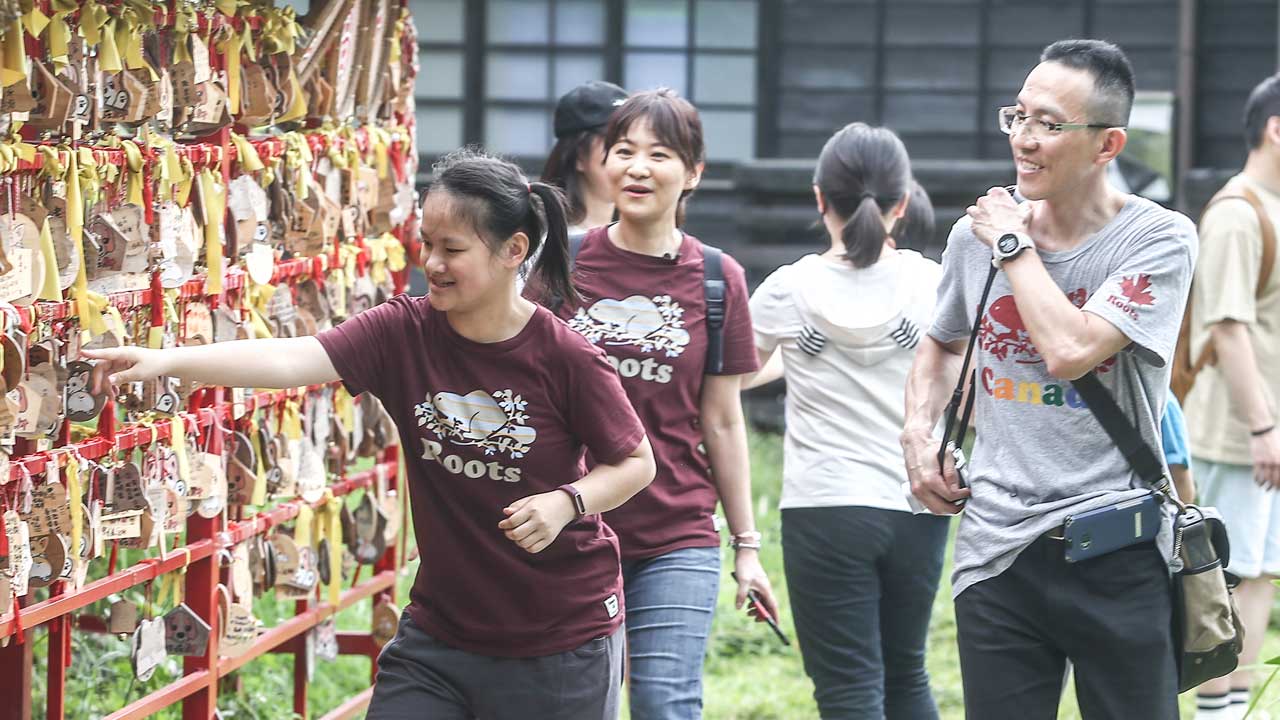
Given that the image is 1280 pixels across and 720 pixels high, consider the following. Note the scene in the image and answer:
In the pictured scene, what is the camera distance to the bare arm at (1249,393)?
16.4ft

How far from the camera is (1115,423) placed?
3.19 meters

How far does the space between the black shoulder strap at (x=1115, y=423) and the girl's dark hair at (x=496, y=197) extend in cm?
107

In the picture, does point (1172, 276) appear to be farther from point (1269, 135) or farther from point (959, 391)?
point (1269, 135)

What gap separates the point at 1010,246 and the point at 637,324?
40.2 inches

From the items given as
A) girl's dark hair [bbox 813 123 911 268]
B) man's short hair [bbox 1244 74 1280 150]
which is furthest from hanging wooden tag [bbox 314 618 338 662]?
man's short hair [bbox 1244 74 1280 150]

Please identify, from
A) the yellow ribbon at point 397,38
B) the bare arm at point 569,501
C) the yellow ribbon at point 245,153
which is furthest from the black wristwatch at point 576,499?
the yellow ribbon at point 397,38

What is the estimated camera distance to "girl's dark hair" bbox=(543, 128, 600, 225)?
4.52 meters

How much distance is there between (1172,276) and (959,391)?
1.62 ft

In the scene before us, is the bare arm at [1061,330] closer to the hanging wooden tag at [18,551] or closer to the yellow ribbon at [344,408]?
the hanging wooden tag at [18,551]

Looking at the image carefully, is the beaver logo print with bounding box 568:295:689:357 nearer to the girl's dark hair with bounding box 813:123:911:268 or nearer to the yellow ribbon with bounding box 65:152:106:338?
the girl's dark hair with bounding box 813:123:911:268

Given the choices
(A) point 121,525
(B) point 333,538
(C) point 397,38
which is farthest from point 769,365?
(A) point 121,525

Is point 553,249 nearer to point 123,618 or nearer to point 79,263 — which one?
point 79,263

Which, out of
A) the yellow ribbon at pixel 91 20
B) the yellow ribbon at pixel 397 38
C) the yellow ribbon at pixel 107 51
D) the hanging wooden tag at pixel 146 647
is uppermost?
the yellow ribbon at pixel 397 38

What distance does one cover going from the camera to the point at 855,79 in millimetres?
11297
